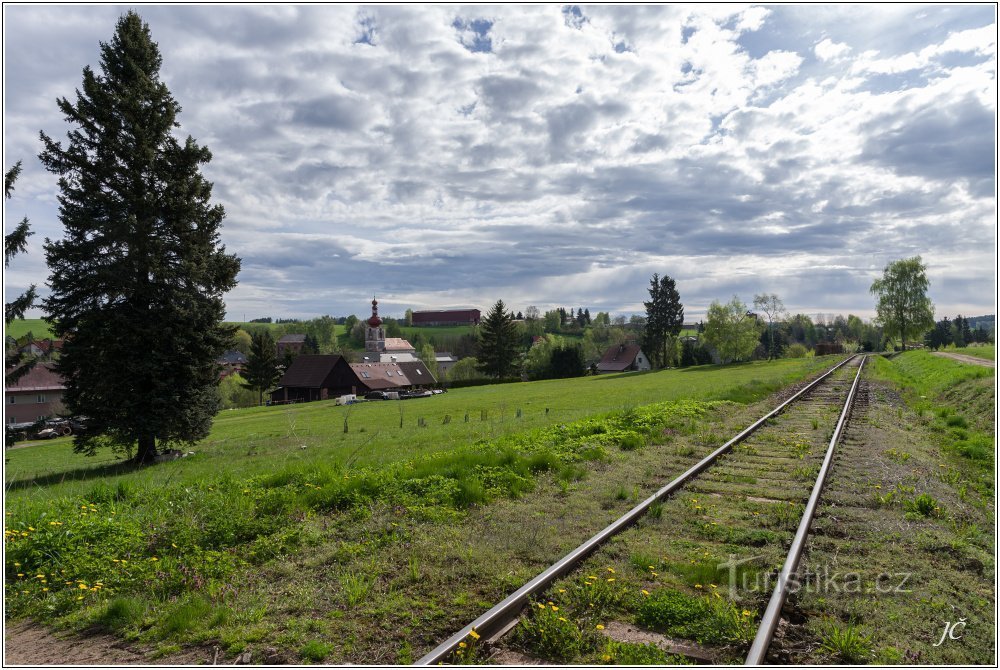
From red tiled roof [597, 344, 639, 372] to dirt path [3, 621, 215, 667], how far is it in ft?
326

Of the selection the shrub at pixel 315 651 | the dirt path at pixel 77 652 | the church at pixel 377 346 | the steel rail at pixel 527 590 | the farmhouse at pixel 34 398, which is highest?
the church at pixel 377 346

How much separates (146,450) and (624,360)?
296 feet

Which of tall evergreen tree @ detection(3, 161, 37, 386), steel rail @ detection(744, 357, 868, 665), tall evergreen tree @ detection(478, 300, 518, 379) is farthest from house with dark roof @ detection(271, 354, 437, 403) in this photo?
steel rail @ detection(744, 357, 868, 665)

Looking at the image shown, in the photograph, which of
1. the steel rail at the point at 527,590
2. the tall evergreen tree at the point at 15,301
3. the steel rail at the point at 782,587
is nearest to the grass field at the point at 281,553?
the steel rail at the point at 527,590

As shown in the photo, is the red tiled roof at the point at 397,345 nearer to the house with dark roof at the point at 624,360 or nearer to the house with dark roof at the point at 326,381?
the house with dark roof at the point at 624,360

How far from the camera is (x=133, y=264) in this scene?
63.5 ft

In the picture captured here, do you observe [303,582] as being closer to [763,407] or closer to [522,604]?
[522,604]

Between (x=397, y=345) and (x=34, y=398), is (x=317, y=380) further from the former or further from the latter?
(x=397, y=345)

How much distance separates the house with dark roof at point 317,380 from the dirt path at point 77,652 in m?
74.2

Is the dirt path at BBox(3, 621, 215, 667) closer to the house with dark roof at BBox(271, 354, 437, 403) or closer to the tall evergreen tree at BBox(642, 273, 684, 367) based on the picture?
the house with dark roof at BBox(271, 354, 437, 403)

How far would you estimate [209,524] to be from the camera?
24.0 feet

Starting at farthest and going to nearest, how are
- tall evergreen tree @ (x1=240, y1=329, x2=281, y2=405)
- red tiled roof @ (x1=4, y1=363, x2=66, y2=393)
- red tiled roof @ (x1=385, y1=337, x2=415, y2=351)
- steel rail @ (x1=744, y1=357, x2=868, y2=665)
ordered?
red tiled roof @ (x1=385, y1=337, x2=415, y2=351)
tall evergreen tree @ (x1=240, y1=329, x2=281, y2=405)
red tiled roof @ (x1=4, y1=363, x2=66, y2=393)
steel rail @ (x1=744, y1=357, x2=868, y2=665)

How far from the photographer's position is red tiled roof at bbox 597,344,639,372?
337ft

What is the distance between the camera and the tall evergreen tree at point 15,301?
47.7 feet
